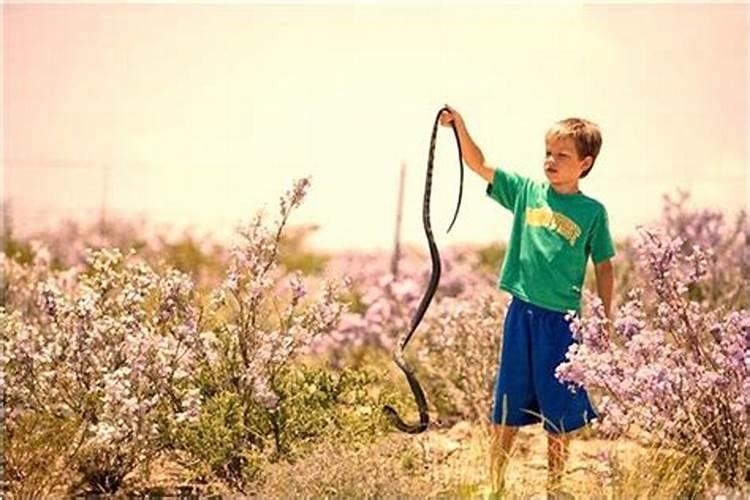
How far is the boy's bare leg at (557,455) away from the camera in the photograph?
18.1ft

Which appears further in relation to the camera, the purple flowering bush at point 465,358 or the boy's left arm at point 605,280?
the purple flowering bush at point 465,358

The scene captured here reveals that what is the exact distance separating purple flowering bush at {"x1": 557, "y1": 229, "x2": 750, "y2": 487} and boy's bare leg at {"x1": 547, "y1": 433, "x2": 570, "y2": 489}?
0.21 meters

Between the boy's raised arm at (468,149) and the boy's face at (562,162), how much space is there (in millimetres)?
257

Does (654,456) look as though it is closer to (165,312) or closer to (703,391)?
(703,391)

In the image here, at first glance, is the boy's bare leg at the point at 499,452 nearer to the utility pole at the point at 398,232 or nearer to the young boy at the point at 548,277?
the young boy at the point at 548,277

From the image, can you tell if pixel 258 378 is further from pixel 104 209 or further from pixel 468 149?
pixel 104 209

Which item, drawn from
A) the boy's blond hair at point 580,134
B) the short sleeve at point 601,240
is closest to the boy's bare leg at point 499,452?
the short sleeve at point 601,240

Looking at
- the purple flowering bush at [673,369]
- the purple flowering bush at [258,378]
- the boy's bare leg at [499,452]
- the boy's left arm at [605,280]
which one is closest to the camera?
the boy's bare leg at [499,452]

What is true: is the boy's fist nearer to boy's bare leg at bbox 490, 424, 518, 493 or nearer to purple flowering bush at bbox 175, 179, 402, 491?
purple flowering bush at bbox 175, 179, 402, 491

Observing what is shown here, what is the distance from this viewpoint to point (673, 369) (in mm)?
5340

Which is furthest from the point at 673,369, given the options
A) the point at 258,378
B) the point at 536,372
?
the point at 258,378

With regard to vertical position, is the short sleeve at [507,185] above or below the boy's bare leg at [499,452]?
above

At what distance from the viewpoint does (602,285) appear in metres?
5.78

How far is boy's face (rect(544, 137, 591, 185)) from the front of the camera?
5.59m
